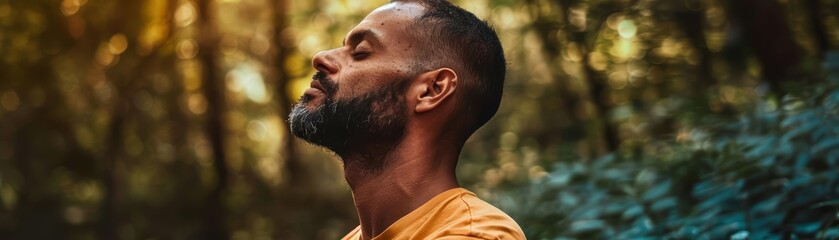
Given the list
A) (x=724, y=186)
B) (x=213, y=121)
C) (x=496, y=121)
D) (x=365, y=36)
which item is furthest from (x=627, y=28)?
(x=365, y=36)

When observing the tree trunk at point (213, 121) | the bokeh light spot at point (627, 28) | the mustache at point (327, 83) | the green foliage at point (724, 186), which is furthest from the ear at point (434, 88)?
the tree trunk at point (213, 121)

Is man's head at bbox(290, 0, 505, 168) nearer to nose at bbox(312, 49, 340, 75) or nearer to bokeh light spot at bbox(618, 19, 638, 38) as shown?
nose at bbox(312, 49, 340, 75)

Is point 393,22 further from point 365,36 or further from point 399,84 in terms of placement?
point 399,84

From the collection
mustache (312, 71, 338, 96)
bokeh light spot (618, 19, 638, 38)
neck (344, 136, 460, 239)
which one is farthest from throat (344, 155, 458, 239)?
bokeh light spot (618, 19, 638, 38)

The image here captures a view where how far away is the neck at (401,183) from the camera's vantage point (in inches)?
109

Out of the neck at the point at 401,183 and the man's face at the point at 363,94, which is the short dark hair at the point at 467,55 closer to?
the man's face at the point at 363,94

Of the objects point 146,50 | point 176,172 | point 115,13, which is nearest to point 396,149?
point 115,13

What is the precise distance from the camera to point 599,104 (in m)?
13.9

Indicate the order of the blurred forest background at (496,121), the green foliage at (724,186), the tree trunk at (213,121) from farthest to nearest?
1. the tree trunk at (213,121)
2. the blurred forest background at (496,121)
3. the green foliage at (724,186)

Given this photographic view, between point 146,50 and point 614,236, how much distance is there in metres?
11.9

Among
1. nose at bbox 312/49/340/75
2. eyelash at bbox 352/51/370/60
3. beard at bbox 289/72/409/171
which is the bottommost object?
beard at bbox 289/72/409/171

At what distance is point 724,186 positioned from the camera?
550 cm

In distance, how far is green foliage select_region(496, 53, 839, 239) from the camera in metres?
4.98

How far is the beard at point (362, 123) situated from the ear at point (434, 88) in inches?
1.7
